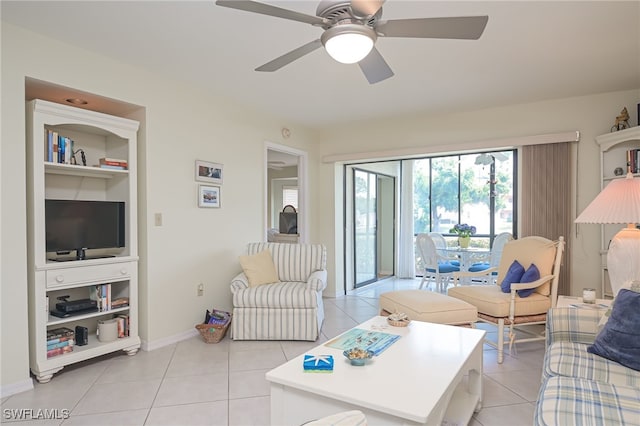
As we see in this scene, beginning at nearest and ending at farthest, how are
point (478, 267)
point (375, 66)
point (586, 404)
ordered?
point (586, 404) < point (375, 66) < point (478, 267)

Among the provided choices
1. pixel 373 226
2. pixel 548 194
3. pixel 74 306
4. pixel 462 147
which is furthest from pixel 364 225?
pixel 74 306

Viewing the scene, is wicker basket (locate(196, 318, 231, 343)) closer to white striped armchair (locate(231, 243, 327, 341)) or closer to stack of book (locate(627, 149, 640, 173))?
white striped armchair (locate(231, 243, 327, 341))

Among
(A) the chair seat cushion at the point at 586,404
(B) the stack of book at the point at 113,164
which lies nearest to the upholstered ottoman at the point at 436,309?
(A) the chair seat cushion at the point at 586,404

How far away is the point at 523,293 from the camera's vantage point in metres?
3.23

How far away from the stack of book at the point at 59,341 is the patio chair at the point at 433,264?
4.26 m

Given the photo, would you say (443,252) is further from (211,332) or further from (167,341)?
(167,341)

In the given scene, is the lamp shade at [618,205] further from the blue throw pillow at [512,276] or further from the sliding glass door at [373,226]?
the sliding glass door at [373,226]

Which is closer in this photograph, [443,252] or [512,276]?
[512,276]

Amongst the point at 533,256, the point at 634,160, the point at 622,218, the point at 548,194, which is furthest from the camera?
the point at 548,194

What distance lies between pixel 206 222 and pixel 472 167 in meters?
4.96

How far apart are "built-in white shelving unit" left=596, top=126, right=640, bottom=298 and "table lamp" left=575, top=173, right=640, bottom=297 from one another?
1563mm

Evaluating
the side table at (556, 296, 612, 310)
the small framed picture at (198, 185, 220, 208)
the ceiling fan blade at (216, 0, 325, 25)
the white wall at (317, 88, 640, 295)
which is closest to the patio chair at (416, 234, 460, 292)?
the white wall at (317, 88, 640, 295)

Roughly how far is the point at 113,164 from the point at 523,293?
12.0 ft

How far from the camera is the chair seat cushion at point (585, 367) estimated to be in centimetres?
169
